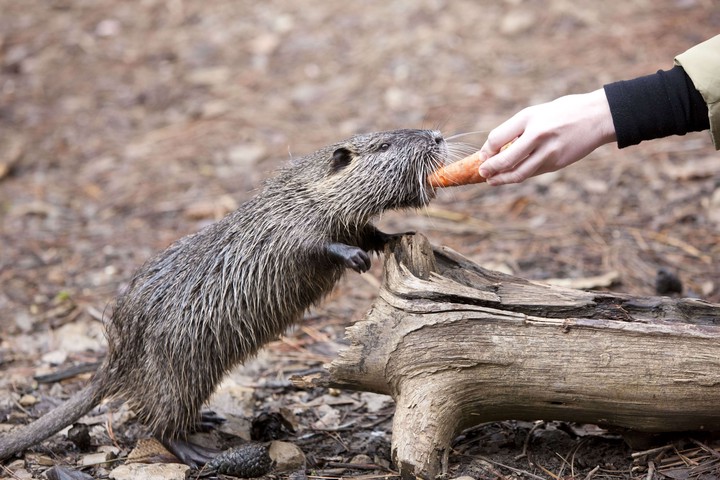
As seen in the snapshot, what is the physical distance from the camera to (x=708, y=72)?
316 centimetres

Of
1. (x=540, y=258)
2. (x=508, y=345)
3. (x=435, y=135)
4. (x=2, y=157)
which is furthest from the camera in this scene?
(x=2, y=157)

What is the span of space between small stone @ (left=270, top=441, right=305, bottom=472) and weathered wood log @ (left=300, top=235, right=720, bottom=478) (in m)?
0.46

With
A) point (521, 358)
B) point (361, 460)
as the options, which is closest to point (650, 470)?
point (521, 358)

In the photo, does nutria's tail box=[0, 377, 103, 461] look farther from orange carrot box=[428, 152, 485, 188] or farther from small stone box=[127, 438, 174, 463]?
orange carrot box=[428, 152, 485, 188]

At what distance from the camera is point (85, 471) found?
3699 millimetres

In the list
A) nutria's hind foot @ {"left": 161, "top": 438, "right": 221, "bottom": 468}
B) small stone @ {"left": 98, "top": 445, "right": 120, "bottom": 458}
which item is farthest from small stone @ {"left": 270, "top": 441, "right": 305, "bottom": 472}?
small stone @ {"left": 98, "top": 445, "right": 120, "bottom": 458}

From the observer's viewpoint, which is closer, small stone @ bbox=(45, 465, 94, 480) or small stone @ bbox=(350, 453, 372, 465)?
small stone @ bbox=(45, 465, 94, 480)

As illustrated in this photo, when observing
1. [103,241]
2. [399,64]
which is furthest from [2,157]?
[399,64]

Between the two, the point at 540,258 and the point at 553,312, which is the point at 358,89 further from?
the point at 553,312

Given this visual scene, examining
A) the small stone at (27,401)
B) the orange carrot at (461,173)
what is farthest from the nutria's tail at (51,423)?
the orange carrot at (461,173)

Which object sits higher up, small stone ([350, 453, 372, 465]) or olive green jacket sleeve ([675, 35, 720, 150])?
olive green jacket sleeve ([675, 35, 720, 150])

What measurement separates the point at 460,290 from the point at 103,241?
13.4 feet

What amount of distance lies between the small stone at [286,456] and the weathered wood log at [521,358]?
46cm

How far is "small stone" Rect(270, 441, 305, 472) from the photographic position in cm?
364
